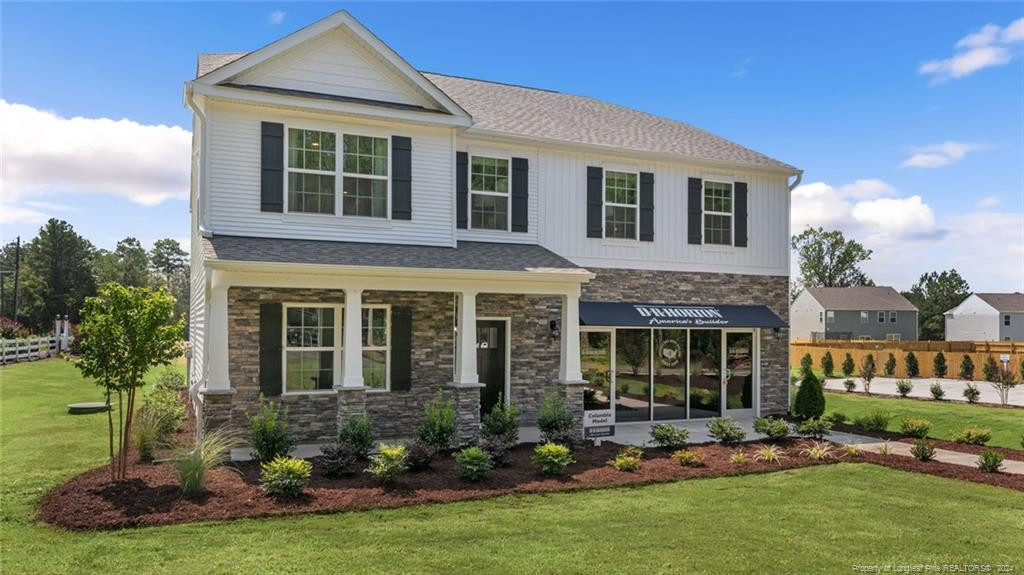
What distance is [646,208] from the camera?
53.6 ft

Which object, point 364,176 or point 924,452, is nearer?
point 924,452

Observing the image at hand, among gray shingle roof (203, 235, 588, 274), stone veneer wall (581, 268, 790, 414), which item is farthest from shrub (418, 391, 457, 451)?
stone veneer wall (581, 268, 790, 414)

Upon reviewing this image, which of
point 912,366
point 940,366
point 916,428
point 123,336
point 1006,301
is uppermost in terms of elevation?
point 1006,301

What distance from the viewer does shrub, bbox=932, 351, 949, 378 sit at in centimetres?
3531

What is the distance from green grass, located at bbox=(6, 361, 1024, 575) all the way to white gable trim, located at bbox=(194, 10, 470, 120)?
710 centimetres

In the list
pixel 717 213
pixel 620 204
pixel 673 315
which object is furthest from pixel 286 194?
pixel 717 213

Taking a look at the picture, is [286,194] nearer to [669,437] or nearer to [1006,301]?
[669,437]

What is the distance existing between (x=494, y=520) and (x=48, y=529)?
4.83 metres

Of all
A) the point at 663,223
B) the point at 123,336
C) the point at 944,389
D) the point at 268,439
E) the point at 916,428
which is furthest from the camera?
the point at 944,389

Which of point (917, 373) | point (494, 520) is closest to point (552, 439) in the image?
point (494, 520)

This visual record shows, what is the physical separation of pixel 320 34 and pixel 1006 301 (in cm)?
7019

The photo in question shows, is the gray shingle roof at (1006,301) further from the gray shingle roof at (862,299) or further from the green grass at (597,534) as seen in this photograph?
the green grass at (597,534)

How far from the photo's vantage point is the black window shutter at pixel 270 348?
41.0 ft

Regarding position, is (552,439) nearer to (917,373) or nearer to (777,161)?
(777,161)
